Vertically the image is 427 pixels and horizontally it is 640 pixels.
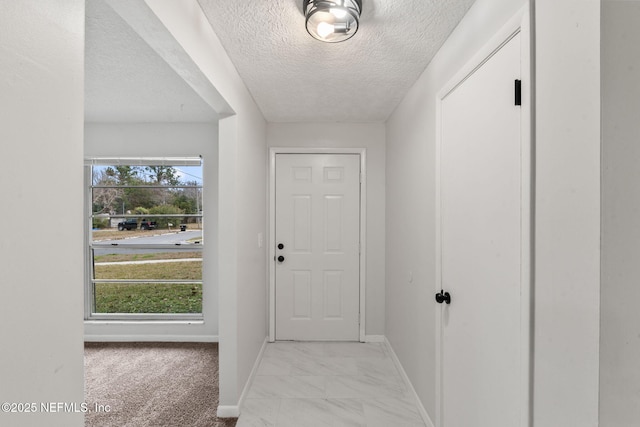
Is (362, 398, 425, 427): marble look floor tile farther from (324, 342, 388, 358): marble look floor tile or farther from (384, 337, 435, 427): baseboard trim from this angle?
(324, 342, 388, 358): marble look floor tile

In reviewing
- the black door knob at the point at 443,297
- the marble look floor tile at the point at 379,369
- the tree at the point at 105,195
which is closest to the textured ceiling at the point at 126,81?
the tree at the point at 105,195

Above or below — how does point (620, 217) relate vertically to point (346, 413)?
above

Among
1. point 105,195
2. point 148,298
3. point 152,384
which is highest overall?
point 105,195

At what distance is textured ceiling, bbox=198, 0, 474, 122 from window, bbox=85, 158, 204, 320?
56.8 inches

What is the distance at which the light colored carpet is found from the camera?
6.57 feet

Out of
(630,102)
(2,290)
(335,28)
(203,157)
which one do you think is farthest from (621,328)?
(203,157)

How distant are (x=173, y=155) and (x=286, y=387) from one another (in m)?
2.52

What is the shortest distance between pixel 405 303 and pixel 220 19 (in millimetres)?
2298

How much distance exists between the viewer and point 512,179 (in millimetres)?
1085

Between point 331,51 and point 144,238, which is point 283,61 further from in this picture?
point 144,238

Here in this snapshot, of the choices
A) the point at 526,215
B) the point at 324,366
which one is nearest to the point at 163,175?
the point at 324,366

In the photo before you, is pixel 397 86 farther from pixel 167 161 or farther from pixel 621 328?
pixel 167 161

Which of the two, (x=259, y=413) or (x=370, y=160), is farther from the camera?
(x=370, y=160)

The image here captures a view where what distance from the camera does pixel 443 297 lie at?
1.64 metres
